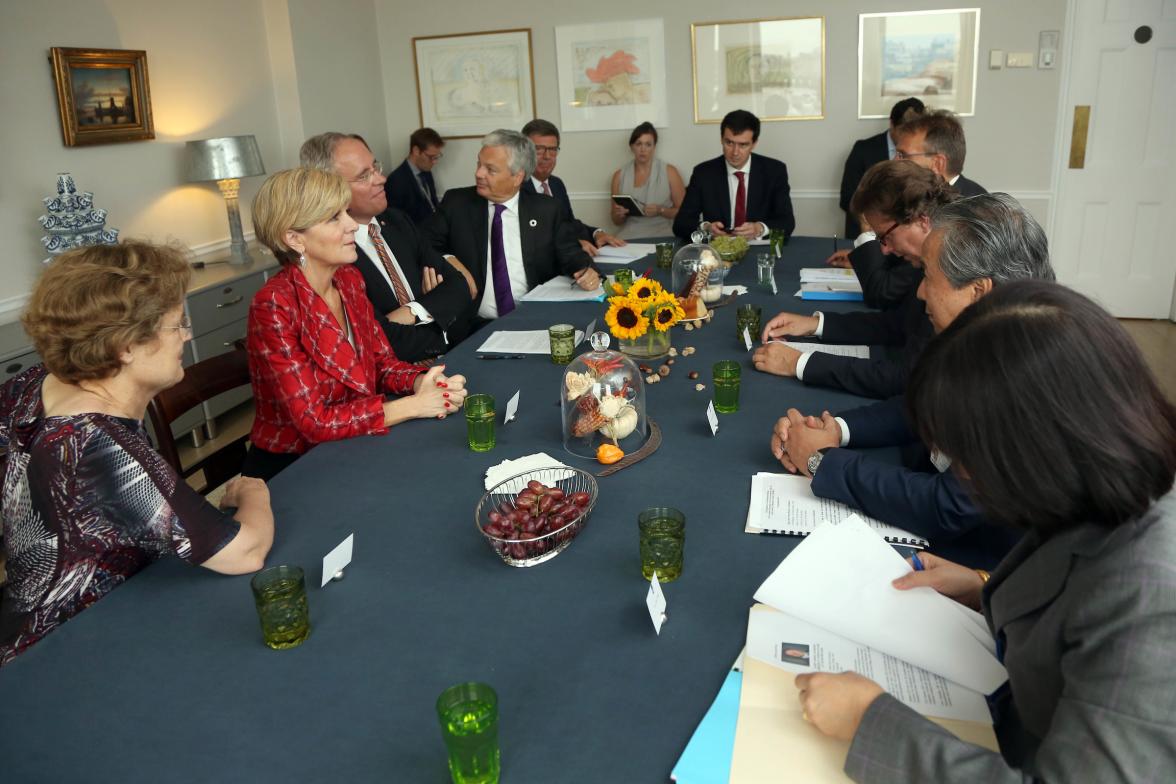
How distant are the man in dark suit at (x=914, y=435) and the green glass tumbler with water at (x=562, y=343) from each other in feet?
3.04

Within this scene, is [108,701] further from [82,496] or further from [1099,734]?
[1099,734]

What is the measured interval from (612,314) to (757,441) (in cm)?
72

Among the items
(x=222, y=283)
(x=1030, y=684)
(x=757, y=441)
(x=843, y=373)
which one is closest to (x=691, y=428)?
(x=757, y=441)

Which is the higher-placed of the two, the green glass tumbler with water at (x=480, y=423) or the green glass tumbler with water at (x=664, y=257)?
the green glass tumbler with water at (x=664, y=257)

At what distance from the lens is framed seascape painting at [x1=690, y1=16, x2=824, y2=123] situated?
5961 mm

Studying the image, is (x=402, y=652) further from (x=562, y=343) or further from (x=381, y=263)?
(x=381, y=263)

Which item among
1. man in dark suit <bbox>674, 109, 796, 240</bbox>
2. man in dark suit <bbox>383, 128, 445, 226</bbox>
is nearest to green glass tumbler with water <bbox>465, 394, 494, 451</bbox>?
man in dark suit <bbox>674, 109, 796, 240</bbox>

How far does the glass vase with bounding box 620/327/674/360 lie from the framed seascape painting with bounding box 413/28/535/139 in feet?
14.1

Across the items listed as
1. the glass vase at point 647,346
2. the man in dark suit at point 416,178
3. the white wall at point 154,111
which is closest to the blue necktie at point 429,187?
the man in dark suit at point 416,178

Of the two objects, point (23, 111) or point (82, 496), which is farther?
point (23, 111)

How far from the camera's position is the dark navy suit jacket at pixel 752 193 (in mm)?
5348

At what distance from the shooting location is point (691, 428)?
2.16 meters

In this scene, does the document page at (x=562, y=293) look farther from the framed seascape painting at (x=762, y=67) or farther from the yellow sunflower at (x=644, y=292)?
the framed seascape painting at (x=762, y=67)

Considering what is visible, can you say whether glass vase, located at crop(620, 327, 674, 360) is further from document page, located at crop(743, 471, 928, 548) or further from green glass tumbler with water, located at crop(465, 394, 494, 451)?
document page, located at crop(743, 471, 928, 548)
